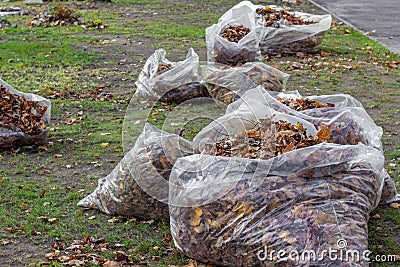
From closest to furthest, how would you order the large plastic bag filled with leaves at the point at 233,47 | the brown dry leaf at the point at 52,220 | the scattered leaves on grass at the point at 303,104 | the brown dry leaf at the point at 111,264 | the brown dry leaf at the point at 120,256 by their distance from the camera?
the brown dry leaf at the point at 111,264
the brown dry leaf at the point at 120,256
the brown dry leaf at the point at 52,220
the scattered leaves on grass at the point at 303,104
the large plastic bag filled with leaves at the point at 233,47

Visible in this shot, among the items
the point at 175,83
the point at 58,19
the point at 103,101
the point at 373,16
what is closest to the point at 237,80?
the point at 175,83

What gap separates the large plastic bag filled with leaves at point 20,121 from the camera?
6.51 m

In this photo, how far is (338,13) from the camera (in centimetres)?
1500

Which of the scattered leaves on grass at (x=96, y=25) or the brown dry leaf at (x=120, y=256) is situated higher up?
the brown dry leaf at (x=120, y=256)

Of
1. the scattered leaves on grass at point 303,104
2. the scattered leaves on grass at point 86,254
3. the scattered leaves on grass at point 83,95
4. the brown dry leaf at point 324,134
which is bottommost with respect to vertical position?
the scattered leaves on grass at point 83,95

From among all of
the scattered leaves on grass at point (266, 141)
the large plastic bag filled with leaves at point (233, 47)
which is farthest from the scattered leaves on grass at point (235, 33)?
the scattered leaves on grass at point (266, 141)

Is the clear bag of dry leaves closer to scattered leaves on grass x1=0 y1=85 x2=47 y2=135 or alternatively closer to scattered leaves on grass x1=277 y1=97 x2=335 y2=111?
scattered leaves on grass x1=0 y1=85 x2=47 y2=135

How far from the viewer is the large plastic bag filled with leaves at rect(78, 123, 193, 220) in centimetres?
471

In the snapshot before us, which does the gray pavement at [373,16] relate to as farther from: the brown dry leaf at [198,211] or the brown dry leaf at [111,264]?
the brown dry leaf at [111,264]

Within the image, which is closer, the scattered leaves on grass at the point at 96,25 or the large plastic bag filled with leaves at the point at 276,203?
the large plastic bag filled with leaves at the point at 276,203

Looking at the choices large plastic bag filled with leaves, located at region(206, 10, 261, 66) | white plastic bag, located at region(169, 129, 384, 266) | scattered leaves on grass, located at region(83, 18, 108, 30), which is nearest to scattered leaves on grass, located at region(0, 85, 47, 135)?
white plastic bag, located at region(169, 129, 384, 266)

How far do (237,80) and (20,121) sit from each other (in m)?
2.43

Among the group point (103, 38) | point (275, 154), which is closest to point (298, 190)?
point (275, 154)

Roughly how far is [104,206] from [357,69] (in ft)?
18.9
